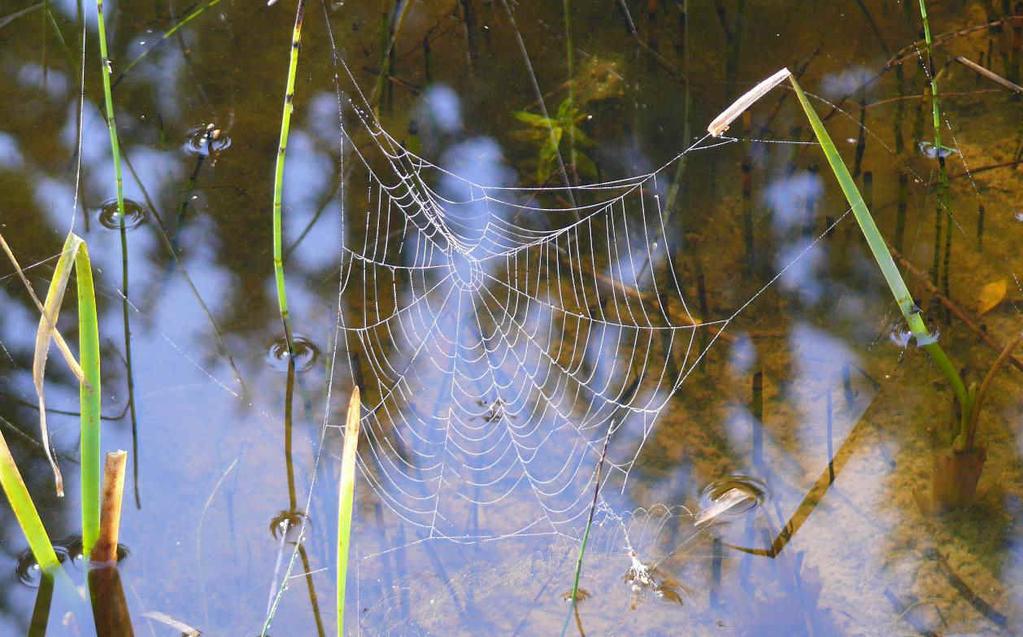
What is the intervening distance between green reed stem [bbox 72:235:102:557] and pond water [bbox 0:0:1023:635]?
0.44 m

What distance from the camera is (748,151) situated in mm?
3285

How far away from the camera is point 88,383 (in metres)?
1.88

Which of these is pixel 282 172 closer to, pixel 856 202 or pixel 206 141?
pixel 206 141

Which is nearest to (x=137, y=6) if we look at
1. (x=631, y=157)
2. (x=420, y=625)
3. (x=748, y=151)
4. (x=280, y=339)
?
(x=280, y=339)

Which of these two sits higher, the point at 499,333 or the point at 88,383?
the point at 88,383

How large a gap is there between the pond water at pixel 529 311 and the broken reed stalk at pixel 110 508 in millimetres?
117

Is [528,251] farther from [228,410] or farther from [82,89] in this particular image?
[82,89]

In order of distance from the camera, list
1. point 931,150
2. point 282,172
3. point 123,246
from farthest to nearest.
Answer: point 931,150 → point 123,246 → point 282,172

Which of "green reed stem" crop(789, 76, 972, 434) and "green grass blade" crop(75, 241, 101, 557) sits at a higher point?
"green grass blade" crop(75, 241, 101, 557)

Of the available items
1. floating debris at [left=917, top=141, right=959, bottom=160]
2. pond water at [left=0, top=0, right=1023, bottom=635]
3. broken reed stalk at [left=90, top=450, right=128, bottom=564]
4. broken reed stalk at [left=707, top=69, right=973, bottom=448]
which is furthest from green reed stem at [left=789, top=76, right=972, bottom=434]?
broken reed stalk at [left=90, top=450, right=128, bottom=564]

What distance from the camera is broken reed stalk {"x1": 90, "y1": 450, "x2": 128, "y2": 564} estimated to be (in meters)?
1.97

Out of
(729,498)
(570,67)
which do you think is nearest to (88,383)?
(729,498)

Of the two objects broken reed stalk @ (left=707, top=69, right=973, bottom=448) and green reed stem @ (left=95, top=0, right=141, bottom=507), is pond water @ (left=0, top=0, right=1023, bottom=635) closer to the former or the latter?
green reed stem @ (left=95, top=0, right=141, bottom=507)

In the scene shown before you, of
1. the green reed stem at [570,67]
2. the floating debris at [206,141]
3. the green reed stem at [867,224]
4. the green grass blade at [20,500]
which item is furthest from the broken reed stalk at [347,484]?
the floating debris at [206,141]
